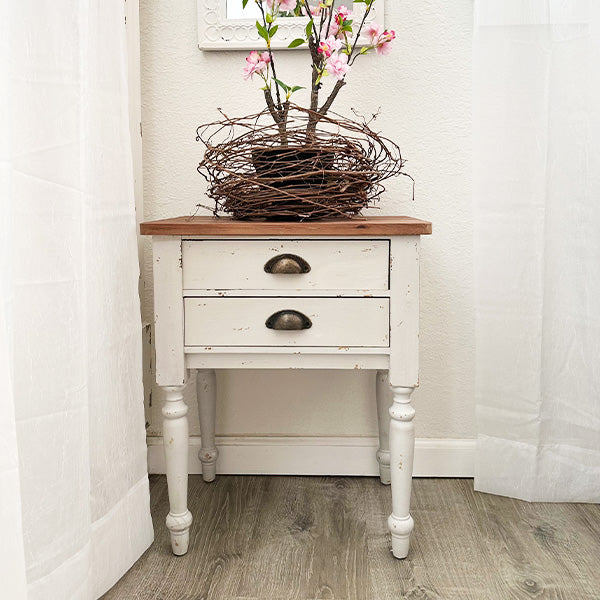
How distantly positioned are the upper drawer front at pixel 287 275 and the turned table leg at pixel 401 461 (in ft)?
0.75

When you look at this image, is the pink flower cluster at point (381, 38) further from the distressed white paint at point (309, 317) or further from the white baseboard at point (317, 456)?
the white baseboard at point (317, 456)

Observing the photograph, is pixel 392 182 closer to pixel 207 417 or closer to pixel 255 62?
pixel 255 62

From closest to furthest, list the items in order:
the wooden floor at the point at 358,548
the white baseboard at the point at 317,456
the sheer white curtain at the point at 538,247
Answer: the wooden floor at the point at 358,548 → the sheer white curtain at the point at 538,247 → the white baseboard at the point at 317,456

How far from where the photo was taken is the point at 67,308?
3.22ft

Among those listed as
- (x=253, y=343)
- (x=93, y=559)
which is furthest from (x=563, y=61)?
(x=93, y=559)

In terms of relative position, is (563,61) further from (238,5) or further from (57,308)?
(57,308)

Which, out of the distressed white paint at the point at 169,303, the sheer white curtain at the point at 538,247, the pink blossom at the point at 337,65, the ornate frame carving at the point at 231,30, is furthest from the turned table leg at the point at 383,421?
Result: the ornate frame carving at the point at 231,30

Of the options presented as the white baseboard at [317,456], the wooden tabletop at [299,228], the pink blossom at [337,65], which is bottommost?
the white baseboard at [317,456]

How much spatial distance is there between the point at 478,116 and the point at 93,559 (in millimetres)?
1206

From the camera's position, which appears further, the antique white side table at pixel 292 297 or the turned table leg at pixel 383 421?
the turned table leg at pixel 383 421

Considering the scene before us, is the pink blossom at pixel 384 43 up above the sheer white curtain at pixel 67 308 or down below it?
above

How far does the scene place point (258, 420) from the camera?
5.58 ft

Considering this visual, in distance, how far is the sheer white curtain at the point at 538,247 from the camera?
1.41 metres

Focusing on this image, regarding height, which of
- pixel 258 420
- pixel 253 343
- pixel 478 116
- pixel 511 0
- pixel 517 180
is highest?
pixel 511 0
